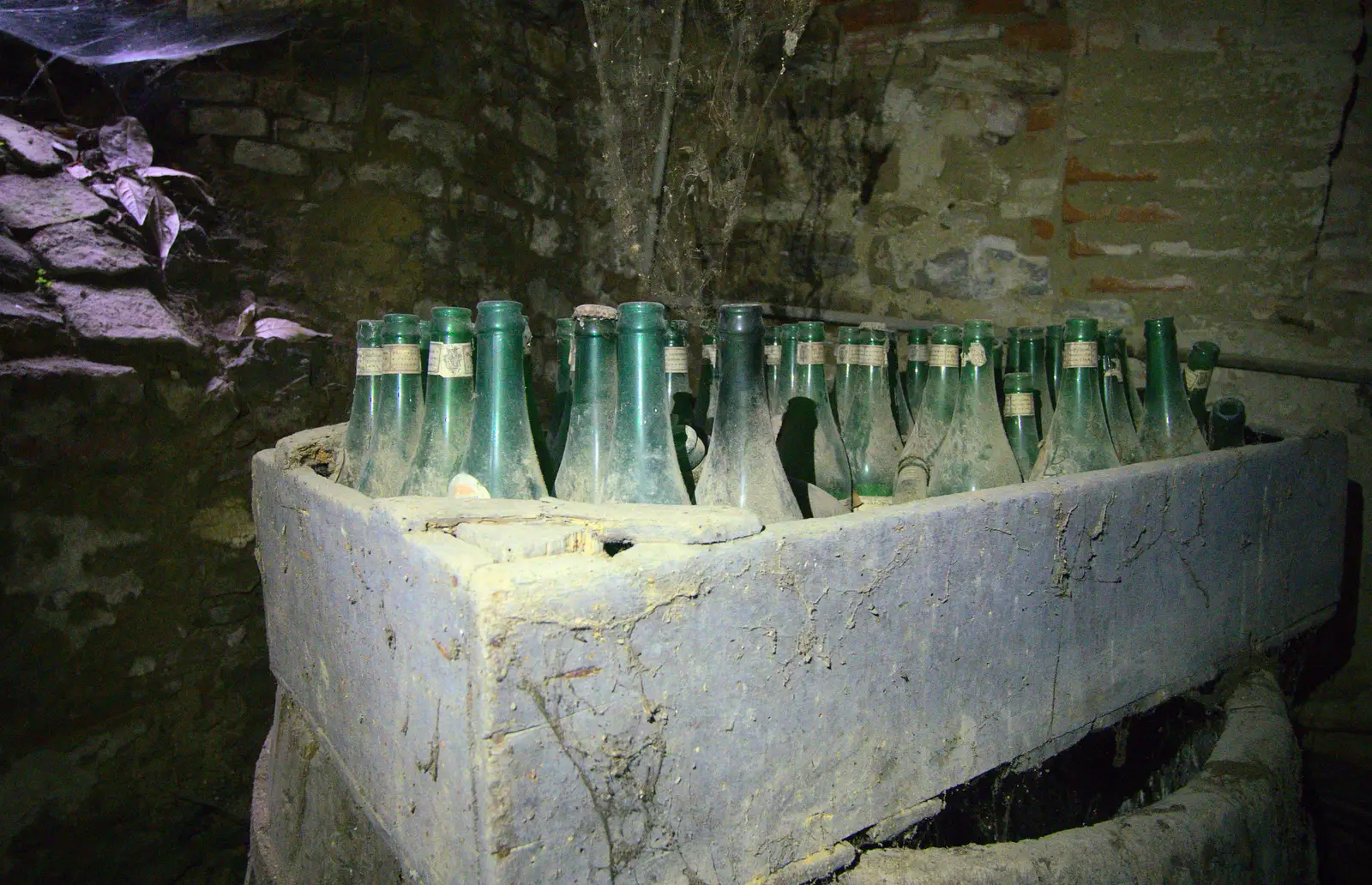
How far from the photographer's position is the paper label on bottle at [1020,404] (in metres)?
1.50

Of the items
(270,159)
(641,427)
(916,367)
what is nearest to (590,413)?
(641,427)

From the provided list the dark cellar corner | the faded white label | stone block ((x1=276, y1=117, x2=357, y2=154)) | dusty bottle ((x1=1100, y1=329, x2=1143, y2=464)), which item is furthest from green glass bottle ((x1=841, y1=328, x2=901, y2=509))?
stone block ((x1=276, y1=117, x2=357, y2=154))

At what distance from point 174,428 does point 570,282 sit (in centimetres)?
161

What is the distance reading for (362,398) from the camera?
1.28 meters

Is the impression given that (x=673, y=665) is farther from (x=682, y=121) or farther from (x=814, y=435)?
(x=682, y=121)

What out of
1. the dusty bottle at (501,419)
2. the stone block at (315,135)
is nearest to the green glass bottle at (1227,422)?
the dusty bottle at (501,419)

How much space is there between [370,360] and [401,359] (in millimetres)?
88

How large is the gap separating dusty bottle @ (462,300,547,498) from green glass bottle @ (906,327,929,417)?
1.08m

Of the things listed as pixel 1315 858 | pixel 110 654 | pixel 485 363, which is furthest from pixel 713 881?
pixel 110 654

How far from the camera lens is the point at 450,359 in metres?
1.08

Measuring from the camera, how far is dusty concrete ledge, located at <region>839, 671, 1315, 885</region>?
916 mm

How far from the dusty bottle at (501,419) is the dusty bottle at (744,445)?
0.82 ft

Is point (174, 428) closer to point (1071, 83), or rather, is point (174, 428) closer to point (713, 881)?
point (713, 881)

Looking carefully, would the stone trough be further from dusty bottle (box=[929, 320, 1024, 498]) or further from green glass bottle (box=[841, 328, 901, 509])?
green glass bottle (box=[841, 328, 901, 509])
